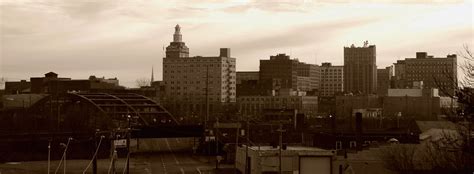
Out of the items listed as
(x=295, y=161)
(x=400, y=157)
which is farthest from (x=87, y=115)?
(x=400, y=157)

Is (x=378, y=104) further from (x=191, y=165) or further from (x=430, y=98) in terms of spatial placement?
(x=191, y=165)

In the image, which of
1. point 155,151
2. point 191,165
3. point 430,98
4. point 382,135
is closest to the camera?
point 191,165

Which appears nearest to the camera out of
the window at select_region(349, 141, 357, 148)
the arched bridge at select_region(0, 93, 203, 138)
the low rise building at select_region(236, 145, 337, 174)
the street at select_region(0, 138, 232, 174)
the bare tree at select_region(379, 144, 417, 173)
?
the bare tree at select_region(379, 144, 417, 173)

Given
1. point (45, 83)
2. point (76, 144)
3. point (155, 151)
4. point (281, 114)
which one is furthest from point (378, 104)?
point (76, 144)

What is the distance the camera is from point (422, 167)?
44.6 m

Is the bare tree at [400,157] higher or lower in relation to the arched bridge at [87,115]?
lower

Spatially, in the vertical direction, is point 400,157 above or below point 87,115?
below

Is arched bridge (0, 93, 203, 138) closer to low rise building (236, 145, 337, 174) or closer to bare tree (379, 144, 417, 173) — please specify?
low rise building (236, 145, 337, 174)

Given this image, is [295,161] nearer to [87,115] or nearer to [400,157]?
[400,157]

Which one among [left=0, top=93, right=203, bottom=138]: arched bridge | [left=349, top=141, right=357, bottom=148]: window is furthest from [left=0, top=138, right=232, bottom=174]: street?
[left=349, top=141, right=357, bottom=148]: window

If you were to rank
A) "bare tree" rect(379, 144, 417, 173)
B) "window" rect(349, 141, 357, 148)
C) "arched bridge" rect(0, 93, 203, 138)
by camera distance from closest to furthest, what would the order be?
"bare tree" rect(379, 144, 417, 173)
"window" rect(349, 141, 357, 148)
"arched bridge" rect(0, 93, 203, 138)

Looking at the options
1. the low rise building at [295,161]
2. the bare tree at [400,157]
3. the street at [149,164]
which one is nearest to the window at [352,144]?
the street at [149,164]

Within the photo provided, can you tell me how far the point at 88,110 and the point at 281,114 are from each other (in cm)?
4570

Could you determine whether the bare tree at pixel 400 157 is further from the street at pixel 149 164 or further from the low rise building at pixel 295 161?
the street at pixel 149 164
